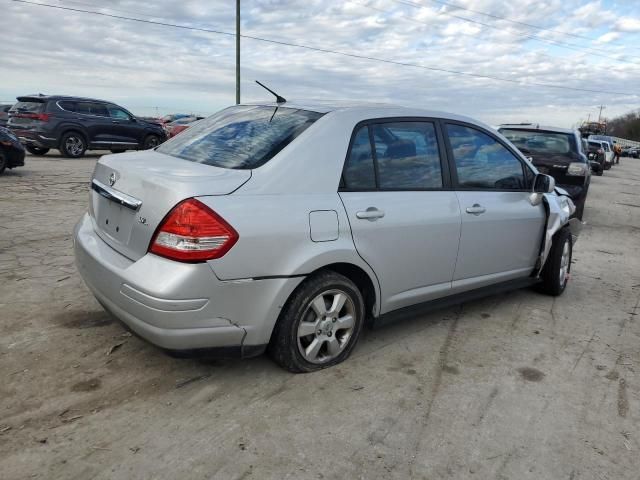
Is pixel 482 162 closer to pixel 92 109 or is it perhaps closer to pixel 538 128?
pixel 538 128

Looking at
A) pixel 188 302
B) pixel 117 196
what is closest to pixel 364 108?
pixel 117 196

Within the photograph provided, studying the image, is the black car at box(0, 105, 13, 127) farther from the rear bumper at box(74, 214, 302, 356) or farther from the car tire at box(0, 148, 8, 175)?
the rear bumper at box(74, 214, 302, 356)

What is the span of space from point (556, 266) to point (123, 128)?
15.2 meters

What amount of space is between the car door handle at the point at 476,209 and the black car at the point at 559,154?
19.0 feet

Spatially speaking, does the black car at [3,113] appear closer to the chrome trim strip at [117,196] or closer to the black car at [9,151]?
the black car at [9,151]

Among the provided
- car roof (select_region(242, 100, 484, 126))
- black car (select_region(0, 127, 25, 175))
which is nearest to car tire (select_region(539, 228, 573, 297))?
car roof (select_region(242, 100, 484, 126))

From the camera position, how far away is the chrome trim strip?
299 cm

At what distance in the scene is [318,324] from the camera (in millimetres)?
3297

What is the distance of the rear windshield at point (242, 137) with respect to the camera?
10.5 feet

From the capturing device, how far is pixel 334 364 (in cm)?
350

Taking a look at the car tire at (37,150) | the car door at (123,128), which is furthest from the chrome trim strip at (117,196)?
the car tire at (37,150)

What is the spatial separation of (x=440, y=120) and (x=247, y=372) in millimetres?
2230

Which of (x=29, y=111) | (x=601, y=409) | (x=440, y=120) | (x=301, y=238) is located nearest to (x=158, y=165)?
(x=301, y=238)

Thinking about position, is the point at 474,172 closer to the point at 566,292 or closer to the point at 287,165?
the point at 287,165
